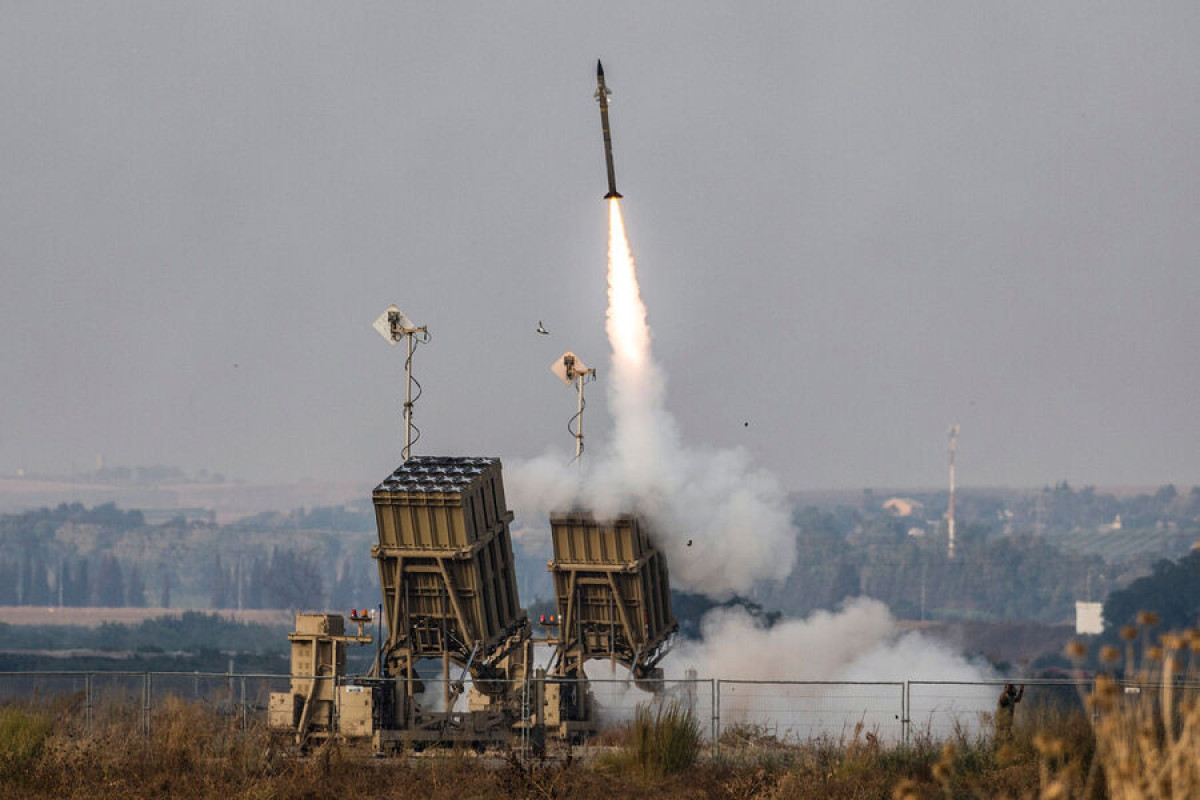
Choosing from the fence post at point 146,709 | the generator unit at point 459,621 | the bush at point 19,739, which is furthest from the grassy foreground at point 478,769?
the generator unit at point 459,621

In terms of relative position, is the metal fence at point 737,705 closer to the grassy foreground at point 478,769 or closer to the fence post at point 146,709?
the fence post at point 146,709

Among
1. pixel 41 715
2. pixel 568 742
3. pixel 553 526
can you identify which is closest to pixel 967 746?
pixel 568 742

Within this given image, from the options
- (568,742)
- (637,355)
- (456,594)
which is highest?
(637,355)

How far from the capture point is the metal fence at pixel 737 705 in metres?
33.8

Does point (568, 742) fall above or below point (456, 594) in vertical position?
below

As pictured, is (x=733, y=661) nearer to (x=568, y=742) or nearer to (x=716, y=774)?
(x=568, y=742)

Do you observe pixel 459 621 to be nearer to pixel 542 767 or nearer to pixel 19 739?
pixel 542 767

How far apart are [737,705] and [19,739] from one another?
2197 centimetres

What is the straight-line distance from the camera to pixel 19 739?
3095cm

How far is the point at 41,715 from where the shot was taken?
32656 mm

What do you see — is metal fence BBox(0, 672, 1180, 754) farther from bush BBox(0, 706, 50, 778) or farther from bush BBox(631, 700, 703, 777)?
bush BBox(0, 706, 50, 778)

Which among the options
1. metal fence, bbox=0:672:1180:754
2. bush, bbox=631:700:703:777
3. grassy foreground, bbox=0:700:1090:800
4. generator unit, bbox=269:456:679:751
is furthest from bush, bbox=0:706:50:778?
bush, bbox=631:700:703:777

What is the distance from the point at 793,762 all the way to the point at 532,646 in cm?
1169

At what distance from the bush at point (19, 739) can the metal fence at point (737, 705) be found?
4.60 feet
